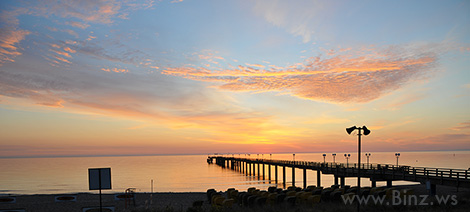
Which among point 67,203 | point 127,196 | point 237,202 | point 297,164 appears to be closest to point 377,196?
point 237,202

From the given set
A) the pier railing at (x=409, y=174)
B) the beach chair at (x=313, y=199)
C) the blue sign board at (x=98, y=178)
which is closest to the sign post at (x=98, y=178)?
the blue sign board at (x=98, y=178)

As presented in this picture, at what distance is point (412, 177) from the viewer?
28203mm

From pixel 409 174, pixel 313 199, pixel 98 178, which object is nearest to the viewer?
pixel 98 178

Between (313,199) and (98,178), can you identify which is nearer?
(98,178)

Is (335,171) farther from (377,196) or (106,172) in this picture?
(106,172)

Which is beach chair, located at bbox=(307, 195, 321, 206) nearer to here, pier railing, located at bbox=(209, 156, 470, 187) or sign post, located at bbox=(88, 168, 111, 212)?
pier railing, located at bbox=(209, 156, 470, 187)

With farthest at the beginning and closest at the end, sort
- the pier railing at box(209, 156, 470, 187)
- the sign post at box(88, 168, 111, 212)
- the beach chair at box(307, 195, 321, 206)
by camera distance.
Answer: the pier railing at box(209, 156, 470, 187) → the beach chair at box(307, 195, 321, 206) → the sign post at box(88, 168, 111, 212)

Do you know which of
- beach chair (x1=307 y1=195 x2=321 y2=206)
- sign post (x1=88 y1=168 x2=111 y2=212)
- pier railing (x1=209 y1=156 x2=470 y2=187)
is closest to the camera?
sign post (x1=88 y1=168 x2=111 y2=212)

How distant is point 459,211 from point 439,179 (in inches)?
477

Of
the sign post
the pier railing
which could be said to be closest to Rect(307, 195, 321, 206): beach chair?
the pier railing

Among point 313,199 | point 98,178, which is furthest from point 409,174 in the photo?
point 98,178

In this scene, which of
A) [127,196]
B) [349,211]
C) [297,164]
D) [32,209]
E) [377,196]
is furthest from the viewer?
[297,164]

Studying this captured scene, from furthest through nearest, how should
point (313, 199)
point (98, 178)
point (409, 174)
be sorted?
point (409, 174)
point (313, 199)
point (98, 178)

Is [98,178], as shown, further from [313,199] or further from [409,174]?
[409,174]
